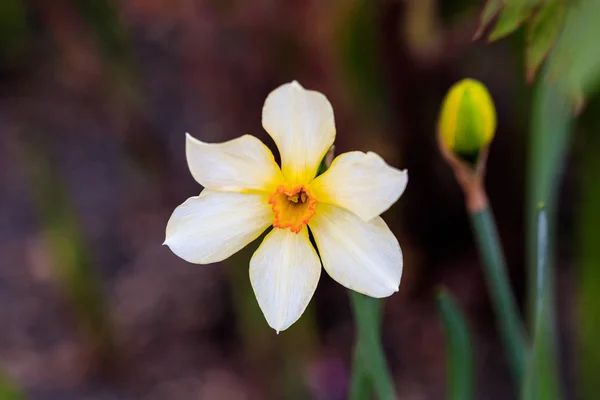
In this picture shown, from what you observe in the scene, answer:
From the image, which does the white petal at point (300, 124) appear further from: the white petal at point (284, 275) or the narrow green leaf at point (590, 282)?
the narrow green leaf at point (590, 282)

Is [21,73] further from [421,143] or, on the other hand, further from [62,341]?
[421,143]

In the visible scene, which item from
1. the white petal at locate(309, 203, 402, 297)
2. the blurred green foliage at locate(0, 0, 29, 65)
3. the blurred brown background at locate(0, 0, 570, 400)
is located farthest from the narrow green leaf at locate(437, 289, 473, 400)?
the blurred green foliage at locate(0, 0, 29, 65)

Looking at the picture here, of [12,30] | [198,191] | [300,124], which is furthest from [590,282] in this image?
[12,30]

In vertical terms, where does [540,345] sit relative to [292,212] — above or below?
below

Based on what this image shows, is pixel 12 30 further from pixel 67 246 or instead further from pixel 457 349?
pixel 457 349

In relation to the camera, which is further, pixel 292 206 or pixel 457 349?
pixel 457 349

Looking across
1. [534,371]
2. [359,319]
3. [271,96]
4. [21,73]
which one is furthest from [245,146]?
[21,73]

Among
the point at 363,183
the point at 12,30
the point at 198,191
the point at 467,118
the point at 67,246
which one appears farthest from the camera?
the point at 12,30
